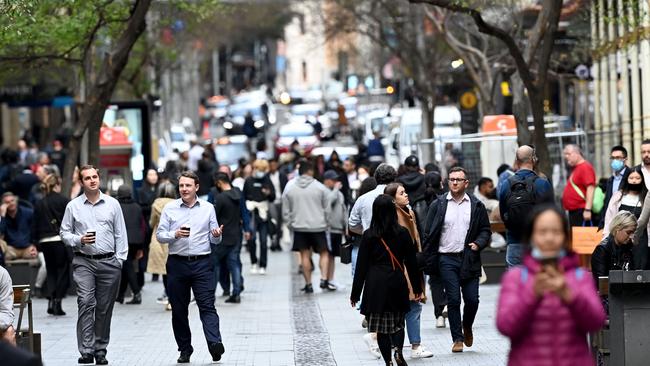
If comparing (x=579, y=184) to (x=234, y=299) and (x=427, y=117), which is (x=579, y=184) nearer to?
(x=234, y=299)

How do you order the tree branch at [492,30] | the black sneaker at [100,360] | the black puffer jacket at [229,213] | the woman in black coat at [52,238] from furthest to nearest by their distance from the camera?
the black puffer jacket at [229,213] < the woman in black coat at [52,238] < the tree branch at [492,30] < the black sneaker at [100,360]

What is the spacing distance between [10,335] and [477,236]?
509cm

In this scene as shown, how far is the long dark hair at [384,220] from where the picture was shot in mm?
12148

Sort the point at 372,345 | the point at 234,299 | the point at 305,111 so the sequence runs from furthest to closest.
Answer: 1. the point at 305,111
2. the point at 234,299
3. the point at 372,345

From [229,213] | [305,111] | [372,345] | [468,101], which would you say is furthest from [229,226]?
[305,111]

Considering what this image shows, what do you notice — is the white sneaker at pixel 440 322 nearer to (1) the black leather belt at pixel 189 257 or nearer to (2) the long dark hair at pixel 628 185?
(2) the long dark hair at pixel 628 185

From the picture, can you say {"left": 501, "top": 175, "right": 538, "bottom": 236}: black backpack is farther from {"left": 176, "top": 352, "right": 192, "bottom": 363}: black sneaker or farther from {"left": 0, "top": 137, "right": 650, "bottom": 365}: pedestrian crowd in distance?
{"left": 176, "top": 352, "right": 192, "bottom": 363}: black sneaker

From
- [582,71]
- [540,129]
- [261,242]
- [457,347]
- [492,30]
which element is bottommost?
[457,347]

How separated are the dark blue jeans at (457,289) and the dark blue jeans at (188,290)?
2161 mm

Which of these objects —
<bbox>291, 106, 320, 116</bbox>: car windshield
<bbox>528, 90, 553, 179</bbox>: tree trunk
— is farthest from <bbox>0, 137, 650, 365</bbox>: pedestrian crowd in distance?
<bbox>291, 106, 320, 116</bbox>: car windshield

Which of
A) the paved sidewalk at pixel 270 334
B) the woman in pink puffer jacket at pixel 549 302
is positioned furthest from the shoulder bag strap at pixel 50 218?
the woman in pink puffer jacket at pixel 549 302

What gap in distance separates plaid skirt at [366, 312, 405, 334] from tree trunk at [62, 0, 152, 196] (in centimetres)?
870

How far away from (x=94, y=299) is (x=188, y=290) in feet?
2.79

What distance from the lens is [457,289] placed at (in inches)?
550
